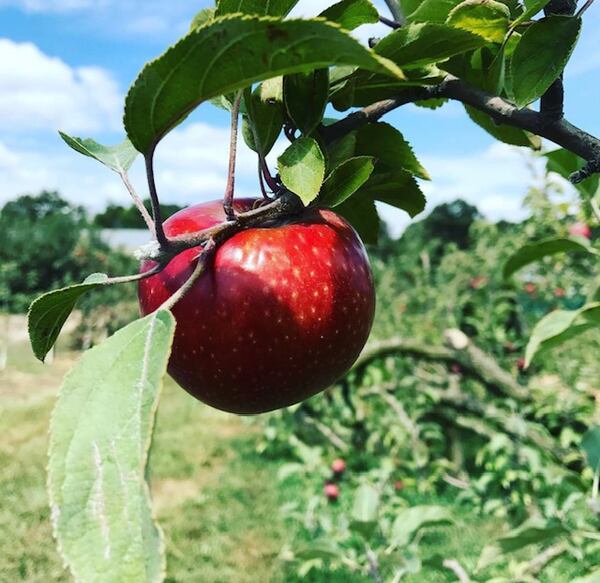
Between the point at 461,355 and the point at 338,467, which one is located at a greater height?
the point at 461,355

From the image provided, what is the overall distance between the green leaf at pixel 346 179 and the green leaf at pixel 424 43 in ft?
0.19

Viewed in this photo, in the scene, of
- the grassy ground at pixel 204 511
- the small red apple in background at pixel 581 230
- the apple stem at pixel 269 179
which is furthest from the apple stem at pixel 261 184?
the small red apple in background at pixel 581 230

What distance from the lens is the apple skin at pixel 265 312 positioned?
1.39ft

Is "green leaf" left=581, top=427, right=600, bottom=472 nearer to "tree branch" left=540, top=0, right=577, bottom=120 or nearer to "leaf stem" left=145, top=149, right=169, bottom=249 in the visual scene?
"tree branch" left=540, top=0, right=577, bottom=120

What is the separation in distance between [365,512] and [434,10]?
4.17 ft

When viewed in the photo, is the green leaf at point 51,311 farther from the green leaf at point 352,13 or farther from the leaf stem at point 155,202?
the green leaf at point 352,13

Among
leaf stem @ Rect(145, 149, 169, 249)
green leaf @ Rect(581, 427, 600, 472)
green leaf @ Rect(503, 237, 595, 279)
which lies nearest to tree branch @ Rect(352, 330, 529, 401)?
green leaf @ Rect(581, 427, 600, 472)

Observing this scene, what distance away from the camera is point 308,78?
1.36 ft

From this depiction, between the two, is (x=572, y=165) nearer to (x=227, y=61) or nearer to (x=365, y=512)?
(x=227, y=61)

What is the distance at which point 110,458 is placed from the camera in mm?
280

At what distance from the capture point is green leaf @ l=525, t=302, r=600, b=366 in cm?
81

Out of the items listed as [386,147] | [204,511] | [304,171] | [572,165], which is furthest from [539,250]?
[204,511]

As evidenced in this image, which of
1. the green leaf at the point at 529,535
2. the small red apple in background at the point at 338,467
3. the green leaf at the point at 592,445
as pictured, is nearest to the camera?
the green leaf at the point at 529,535

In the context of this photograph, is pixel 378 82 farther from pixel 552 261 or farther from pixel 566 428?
pixel 552 261
